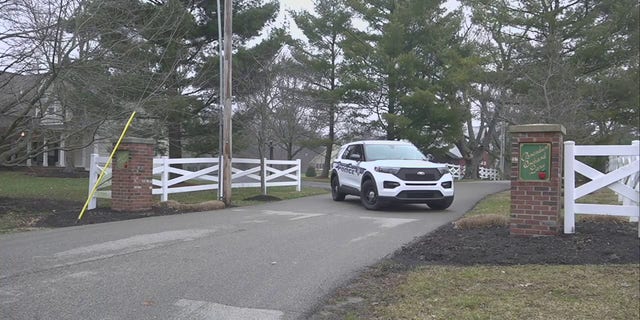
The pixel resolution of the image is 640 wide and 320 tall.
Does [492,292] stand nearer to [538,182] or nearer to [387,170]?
[538,182]

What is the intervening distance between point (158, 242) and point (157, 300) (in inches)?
124

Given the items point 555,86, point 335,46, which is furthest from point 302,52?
point 555,86

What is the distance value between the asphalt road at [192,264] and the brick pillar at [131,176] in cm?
133

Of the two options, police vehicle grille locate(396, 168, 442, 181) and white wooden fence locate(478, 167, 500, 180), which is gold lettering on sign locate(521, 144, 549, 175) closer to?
police vehicle grille locate(396, 168, 442, 181)

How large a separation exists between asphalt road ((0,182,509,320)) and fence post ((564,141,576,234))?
229cm

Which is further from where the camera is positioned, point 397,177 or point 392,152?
point 392,152

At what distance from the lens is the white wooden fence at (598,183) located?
746cm

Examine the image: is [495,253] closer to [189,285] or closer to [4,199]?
[189,285]

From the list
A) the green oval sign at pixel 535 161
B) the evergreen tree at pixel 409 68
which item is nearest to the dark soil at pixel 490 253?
the green oval sign at pixel 535 161

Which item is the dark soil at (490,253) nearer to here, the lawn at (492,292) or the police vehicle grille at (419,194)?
the lawn at (492,292)

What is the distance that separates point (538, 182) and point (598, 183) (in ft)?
2.56

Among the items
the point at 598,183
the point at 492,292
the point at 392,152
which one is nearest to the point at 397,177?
the point at 392,152

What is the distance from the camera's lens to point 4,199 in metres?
14.0

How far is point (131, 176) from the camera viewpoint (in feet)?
39.5
